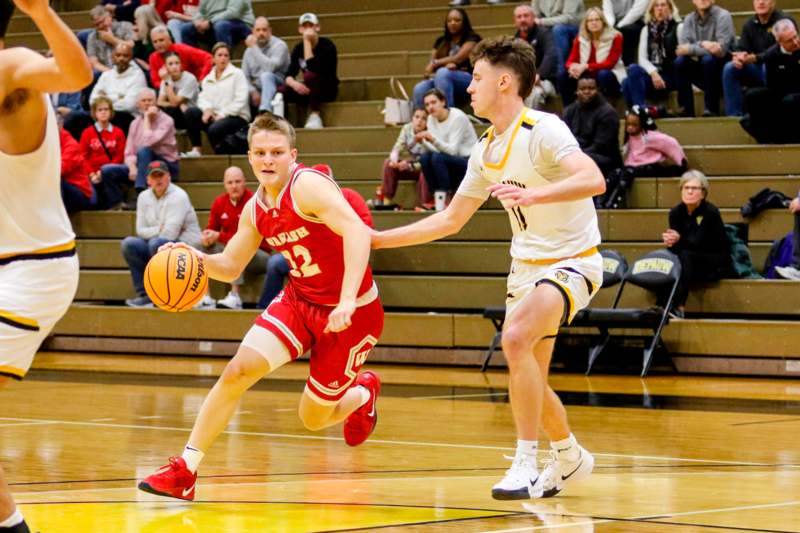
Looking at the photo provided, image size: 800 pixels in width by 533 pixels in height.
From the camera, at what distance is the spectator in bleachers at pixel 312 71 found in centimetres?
1583

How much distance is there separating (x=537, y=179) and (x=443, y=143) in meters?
7.81

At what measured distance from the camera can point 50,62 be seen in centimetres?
374

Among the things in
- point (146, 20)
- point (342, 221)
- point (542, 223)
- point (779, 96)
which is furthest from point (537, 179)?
point (146, 20)

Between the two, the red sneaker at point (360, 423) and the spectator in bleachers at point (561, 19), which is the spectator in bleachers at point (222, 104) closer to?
the spectator in bleachers at point (561, 19)

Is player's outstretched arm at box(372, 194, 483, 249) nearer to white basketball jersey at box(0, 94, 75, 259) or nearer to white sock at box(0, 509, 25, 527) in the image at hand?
white basketball jersey at box(0, 94, 75, 259)

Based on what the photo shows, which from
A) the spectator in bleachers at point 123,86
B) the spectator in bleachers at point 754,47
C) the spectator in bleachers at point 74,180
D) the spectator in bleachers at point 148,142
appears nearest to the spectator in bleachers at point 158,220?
the spectator in bleachers at point 148,142

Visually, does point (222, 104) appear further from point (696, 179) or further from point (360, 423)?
point (360, 423)

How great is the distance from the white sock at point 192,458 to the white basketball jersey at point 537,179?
64.0 inches

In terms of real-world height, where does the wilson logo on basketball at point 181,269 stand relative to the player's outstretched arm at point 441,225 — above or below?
below

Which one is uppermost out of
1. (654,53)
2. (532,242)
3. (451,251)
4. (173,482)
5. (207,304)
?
(654,53)

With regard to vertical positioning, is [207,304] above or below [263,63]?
below

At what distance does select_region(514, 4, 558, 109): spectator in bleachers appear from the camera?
567 inches

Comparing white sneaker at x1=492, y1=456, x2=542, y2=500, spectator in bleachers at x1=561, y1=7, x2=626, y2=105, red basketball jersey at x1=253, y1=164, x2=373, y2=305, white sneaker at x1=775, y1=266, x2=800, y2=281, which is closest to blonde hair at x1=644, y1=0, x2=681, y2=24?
spectator in bleachers at x1=561, y1=7, x2=626, y2=105

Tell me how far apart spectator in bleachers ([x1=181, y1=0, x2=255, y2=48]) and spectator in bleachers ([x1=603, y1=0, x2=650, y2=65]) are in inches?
205
